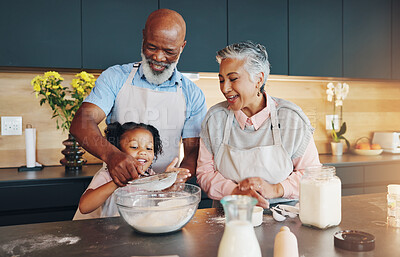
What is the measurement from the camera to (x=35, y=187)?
218 cm

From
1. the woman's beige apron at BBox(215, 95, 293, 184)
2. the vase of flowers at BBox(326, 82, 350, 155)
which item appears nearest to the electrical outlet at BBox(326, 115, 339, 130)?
the vase of flowers at BBox(326, 82, 350, 155)

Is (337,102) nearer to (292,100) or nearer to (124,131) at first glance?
(292,100)

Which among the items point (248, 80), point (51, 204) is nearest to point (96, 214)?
point (51, 204)

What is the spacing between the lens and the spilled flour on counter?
0.94 metres

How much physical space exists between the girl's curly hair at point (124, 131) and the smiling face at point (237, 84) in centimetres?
40

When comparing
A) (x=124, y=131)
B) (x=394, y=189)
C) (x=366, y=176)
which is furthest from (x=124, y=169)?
(x=366, y=176)

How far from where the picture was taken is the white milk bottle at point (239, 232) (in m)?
0.71

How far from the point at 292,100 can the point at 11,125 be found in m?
2.37

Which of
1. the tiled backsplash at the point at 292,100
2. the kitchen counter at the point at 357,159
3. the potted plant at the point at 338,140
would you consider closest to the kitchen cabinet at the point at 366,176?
the kitchen counter at the point at 357,159

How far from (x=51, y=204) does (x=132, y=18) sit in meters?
1.36

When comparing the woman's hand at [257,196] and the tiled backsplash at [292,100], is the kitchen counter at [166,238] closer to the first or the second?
the woman's hand at [257,196]

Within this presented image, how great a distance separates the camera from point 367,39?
3.20 m

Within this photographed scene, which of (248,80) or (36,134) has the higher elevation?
(248,80)

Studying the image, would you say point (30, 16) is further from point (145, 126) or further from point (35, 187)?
point (145, 126)
